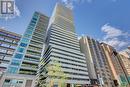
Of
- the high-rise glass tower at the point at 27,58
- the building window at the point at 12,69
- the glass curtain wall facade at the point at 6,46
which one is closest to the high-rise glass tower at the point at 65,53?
the high-rise glass tower at the point at 27,58

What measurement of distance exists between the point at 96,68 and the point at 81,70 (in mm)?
14169

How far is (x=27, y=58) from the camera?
46906mm

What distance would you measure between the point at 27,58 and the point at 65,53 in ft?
71.3

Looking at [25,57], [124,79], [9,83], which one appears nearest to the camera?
[9,83]

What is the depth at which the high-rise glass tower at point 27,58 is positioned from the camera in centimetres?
3775

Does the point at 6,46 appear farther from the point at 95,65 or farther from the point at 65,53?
the point at 95,65

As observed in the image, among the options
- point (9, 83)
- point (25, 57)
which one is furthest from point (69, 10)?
point (9, 83)

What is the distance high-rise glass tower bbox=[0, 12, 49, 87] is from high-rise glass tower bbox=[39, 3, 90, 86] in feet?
19.8

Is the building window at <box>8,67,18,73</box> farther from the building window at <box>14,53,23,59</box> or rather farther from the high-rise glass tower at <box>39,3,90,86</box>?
the high-rise glass tower at <box>39,3,90,86</box>

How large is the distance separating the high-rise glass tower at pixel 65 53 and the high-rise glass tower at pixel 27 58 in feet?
19.8

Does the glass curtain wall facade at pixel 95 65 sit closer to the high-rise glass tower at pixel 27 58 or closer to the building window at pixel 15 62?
the high-rise glass tower at pixel 27 58

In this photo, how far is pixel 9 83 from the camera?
35656 mm

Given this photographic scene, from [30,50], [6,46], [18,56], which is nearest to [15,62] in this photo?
[18,56]

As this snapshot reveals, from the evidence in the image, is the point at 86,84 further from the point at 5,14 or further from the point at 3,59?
the point at 5,14
